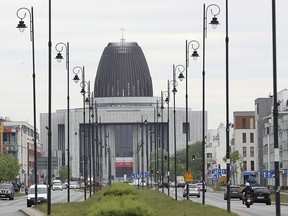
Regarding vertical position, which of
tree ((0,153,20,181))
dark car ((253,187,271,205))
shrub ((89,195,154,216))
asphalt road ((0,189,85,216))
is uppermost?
tree ((0,153,20,181))

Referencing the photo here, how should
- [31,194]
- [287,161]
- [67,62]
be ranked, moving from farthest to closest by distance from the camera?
1. [287,161]
2. [31,194]
3. [67,62]

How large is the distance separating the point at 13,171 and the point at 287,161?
148ft

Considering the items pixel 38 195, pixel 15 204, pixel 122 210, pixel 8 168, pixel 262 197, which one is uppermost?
pixel 8 168

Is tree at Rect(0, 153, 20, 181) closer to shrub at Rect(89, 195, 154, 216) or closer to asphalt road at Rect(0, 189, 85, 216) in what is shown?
asphalt road at Rect(0, 189, 85, 216)

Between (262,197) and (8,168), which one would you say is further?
(8,168)

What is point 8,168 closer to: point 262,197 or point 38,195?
point 38,195

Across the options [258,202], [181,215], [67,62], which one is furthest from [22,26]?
[258,202]

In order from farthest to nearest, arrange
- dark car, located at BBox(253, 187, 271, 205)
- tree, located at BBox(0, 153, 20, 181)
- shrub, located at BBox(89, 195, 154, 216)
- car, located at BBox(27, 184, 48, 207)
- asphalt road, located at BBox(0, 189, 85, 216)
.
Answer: tree, located at BBox(0, 153, 20, 181), dark car, located at BBox(253, 187, 271, 205), car, located at BBox(27, 184, 48, 207), asphalt road, located at BBox(0, 189, 85, 216), shrub, located at BBox(89, 195, 154, 216)

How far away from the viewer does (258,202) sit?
99.4 meters

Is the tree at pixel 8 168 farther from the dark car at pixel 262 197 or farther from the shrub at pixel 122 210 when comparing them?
the shrub at pixel 122 210

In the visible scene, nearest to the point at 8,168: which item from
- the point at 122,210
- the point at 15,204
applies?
the point at 15,204

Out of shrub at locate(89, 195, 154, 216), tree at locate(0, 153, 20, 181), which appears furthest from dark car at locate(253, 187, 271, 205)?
tree at locate(0, 153, 20, 181)

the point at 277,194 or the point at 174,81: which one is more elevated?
the point at 174,81

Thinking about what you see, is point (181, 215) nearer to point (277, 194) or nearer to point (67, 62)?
point (277, 194)
